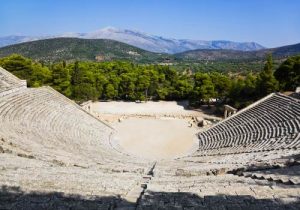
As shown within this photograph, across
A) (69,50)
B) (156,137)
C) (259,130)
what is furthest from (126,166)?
(69,50)

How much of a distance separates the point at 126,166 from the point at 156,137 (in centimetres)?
1356

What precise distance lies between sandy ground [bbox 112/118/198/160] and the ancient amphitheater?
1272mm

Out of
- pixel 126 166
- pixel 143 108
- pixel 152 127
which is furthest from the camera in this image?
pixel 143 108

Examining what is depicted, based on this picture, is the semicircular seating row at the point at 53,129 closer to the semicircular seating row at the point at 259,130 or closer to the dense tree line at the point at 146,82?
the semicircular seating row at the point at 259,130

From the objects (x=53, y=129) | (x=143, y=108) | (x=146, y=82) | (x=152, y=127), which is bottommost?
(x=143, y=108)

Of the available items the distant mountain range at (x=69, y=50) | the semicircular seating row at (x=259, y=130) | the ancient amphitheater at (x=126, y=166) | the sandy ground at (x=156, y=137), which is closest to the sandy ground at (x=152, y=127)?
the sandy ground at (x=156, y=137)

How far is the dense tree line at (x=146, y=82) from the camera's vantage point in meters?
38.5

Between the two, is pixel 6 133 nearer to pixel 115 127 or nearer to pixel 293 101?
pixel 115 127

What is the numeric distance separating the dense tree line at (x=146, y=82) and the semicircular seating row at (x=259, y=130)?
30.3ft

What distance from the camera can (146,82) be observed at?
159 ft

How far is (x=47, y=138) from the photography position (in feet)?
60.7

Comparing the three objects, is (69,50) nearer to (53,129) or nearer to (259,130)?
(53,129)

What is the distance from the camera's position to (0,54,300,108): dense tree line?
38.5 metres

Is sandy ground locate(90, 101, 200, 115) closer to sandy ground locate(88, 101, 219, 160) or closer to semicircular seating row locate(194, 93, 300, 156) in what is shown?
sandy ground locate(88, 101, 219, 160)
